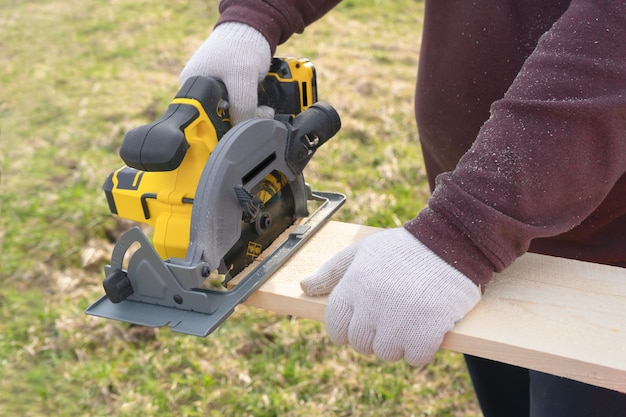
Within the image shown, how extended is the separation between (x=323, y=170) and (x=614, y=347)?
11.0ft

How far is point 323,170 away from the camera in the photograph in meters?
4.47

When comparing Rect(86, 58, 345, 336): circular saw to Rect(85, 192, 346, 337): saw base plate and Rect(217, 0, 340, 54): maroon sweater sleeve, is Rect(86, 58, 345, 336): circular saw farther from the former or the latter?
Rect(217, 0, 340, 54): maroon sweater sleeve

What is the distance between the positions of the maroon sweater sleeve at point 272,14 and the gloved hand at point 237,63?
3cm

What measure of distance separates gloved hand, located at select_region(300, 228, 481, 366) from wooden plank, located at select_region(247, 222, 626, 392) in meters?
0.06

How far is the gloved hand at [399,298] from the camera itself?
1.22 metres

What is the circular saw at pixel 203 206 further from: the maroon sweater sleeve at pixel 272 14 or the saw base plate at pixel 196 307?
the maroon sweater sleeve at pixel 272 14

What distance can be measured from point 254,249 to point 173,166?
30 centimetres

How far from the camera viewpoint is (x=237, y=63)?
1.69 meters

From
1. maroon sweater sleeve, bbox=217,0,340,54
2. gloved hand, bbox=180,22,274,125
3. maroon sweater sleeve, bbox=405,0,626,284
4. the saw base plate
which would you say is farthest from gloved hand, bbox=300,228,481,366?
maroon sweater sleeve, bbox=217,0,340,54

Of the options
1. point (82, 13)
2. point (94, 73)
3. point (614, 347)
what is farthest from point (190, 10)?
point (614, 347)

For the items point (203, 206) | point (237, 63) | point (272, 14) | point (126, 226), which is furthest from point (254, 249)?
point (126, 226)

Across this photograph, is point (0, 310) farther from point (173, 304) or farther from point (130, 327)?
point (173, 304)

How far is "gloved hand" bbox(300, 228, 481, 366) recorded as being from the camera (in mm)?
1217

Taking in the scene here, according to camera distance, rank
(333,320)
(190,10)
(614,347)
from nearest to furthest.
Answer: (614,347) → (333,320) → (190,10)
